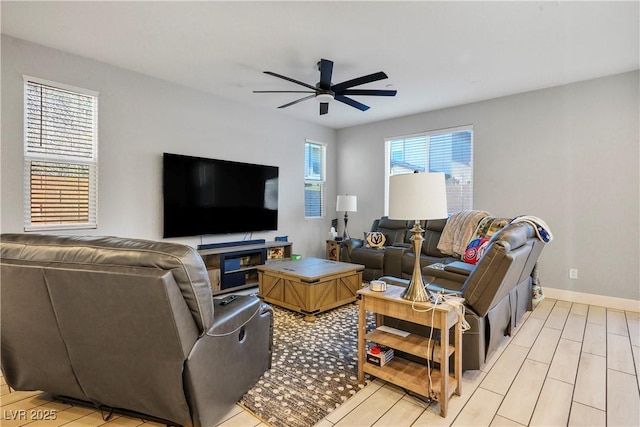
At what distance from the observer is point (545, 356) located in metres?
2.61

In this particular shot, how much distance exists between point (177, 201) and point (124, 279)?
304 centimetres

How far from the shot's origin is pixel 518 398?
2.04m

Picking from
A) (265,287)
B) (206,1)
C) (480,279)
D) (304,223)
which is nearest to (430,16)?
(206,1)

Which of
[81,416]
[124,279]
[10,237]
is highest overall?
[10,237]

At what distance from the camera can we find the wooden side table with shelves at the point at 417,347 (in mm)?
1849

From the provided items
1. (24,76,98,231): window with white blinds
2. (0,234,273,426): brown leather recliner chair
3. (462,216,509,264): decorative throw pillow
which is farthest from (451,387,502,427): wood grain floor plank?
(24,76,98,231): window with white blinds

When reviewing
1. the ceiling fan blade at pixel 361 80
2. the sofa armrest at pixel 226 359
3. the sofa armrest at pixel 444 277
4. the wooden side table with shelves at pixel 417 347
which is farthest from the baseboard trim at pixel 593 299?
the sofa armrest at pixel 226 359

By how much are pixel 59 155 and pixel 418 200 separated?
3636mm

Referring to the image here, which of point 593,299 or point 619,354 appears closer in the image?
point 619,354

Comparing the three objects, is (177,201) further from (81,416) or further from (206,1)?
(81,416)

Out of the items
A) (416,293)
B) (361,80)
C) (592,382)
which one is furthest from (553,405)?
(361,80)

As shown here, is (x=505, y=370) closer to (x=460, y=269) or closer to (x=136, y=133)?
(x=460, y=269)

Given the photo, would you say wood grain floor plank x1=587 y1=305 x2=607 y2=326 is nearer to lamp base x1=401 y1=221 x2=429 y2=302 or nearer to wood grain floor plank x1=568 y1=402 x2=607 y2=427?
wood grain floor plank x1=568 y1=402 x2=607 y2=427

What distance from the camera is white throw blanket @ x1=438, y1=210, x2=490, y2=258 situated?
420 centimetres
